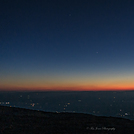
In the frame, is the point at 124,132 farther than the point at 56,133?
Yes

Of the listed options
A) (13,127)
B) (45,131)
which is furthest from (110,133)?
(13,127)

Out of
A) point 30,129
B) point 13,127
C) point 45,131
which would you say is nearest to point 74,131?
point 45,131

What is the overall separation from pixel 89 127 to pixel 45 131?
166 inches

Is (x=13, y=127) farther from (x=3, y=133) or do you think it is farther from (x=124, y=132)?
(x=124, y=132)

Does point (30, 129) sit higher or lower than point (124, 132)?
higher

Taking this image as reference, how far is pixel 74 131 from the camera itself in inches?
401

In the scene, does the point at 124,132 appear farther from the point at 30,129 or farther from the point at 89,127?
the point at 30,129

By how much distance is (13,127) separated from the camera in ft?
34.7

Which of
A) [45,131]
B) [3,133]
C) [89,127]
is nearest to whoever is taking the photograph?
[3,133]

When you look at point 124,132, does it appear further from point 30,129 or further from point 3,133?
point 3,133

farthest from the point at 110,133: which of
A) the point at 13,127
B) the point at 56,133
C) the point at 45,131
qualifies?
the point at 13,127

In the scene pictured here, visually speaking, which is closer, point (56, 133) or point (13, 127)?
point (56, 133)

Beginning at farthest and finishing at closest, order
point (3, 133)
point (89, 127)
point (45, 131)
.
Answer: point (89, 127)
point (45, 131)
point (3, 133)

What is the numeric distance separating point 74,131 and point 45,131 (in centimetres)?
254
